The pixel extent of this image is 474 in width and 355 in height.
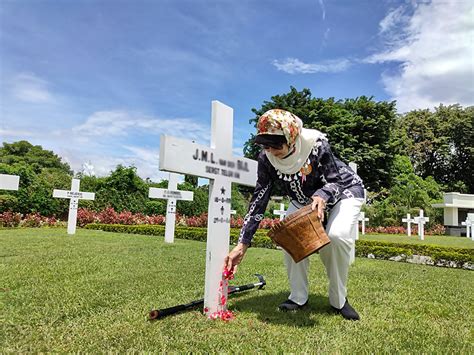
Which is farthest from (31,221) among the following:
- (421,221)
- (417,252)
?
(421,221)

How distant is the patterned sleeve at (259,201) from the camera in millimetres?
3352

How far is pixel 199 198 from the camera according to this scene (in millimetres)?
20328

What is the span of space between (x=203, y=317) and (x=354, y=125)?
2823 centimetres

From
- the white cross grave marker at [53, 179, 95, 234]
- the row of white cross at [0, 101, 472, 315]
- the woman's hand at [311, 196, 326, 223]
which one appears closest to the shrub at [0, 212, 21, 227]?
the white cross grave marker at [53, 179, 95, 234]

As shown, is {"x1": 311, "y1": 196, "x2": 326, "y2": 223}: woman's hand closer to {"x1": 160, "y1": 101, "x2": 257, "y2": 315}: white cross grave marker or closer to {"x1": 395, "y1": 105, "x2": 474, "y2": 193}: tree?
{"x1": 160, "y1": 101, "x2": 257, "y2": 315}: white cross grave marker

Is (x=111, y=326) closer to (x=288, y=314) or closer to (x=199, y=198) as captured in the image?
(x=288, y=314)

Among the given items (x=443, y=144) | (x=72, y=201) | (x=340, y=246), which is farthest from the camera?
(x=443, y=144)

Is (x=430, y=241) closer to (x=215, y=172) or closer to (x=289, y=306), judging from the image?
(x=289, y=306)

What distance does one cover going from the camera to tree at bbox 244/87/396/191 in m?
29.2

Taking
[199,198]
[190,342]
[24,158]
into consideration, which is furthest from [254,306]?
[24,158]

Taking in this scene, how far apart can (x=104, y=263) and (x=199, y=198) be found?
47.4 ft

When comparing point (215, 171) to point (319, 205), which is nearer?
point (319, 205)

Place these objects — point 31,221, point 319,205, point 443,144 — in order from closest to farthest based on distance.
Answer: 1. point 319,205
2. point 31,221
3. point 443,144

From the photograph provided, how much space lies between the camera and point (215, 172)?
3318 mm
